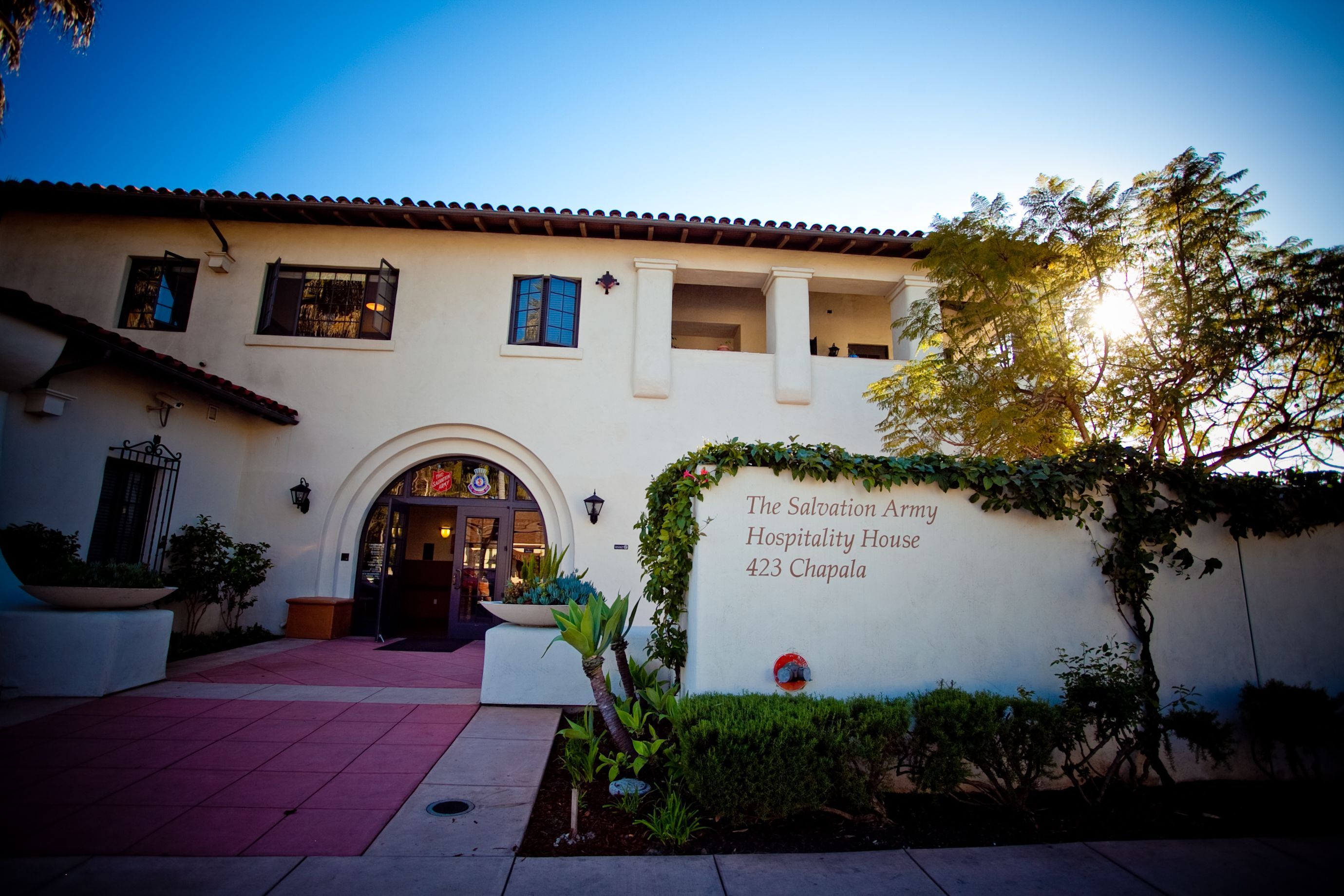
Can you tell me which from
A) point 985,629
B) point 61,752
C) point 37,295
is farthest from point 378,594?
point 985,629

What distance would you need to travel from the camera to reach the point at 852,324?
42.6 feet

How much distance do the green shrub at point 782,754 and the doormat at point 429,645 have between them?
6.56 meters

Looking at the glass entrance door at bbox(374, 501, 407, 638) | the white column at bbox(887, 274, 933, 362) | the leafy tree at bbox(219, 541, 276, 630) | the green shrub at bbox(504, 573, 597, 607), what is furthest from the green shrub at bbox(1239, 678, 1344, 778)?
the leafy tree at bbox(219, 541, 276, 630)

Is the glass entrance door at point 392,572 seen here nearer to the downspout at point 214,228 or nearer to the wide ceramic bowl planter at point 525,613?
the wide ceramic bowl planter at point 525,613

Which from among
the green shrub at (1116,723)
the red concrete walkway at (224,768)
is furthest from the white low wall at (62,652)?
the green shrub at (1116,723)

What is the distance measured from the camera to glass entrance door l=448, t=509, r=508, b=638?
10406mm

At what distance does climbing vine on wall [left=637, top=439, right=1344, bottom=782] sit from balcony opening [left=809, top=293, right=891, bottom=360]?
8.11m

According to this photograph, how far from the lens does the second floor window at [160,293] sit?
34.8 feet

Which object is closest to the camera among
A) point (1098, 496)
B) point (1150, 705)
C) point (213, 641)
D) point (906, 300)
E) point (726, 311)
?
point (1150, 705)

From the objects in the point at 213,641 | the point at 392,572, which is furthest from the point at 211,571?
the point at 392,572

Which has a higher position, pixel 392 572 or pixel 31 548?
pixel 31 548

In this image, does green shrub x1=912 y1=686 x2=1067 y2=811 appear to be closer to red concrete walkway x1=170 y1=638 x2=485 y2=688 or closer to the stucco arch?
red concrete walkway x1=170 y1=638 x2=485 y2=688

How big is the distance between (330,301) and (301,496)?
3652 millimetres

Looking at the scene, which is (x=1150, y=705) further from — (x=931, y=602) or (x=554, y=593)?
(x=554, y=593)
